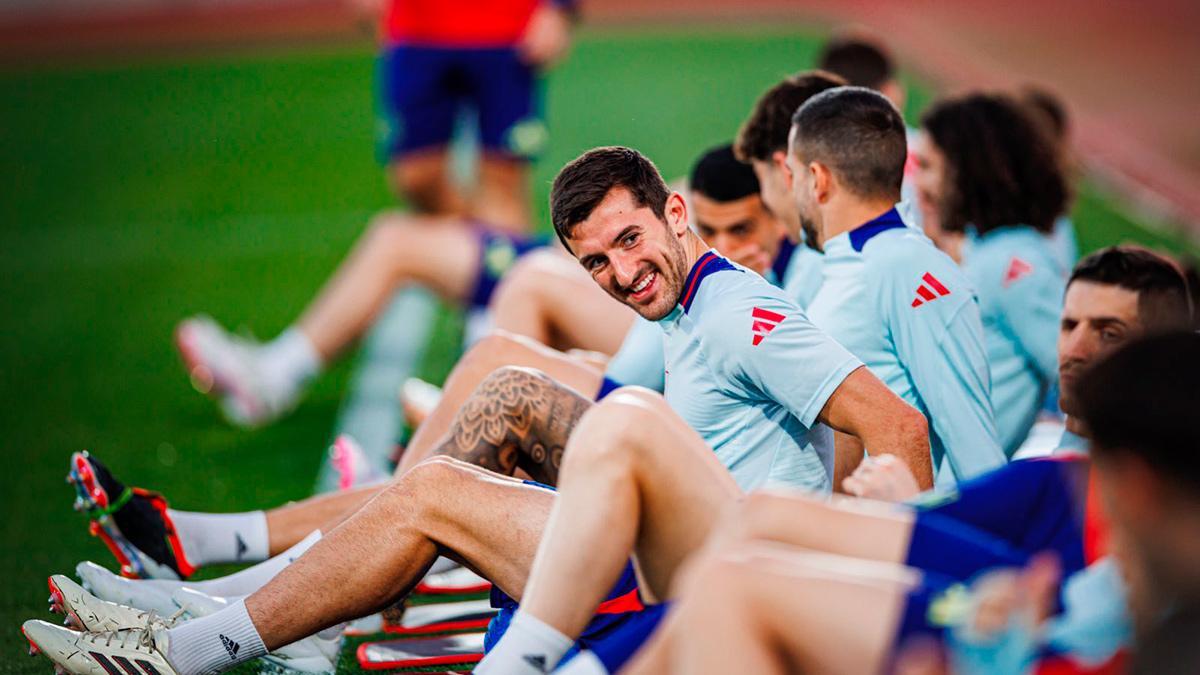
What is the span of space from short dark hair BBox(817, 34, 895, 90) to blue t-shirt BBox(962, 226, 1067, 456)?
1.53m

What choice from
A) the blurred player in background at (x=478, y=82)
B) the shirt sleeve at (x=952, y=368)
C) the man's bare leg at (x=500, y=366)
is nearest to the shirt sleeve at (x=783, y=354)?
the shirt sleeve at (x=952, y=368)

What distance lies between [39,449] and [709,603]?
4.79m

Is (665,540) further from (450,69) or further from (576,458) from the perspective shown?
(450,69)

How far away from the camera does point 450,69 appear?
8641 millimetres

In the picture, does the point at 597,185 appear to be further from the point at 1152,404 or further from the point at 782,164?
the point at 1152,404

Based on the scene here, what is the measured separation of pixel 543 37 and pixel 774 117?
4.21 metres

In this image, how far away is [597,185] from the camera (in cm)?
355

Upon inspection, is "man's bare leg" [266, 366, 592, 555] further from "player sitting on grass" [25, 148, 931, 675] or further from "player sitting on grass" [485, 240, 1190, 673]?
"player sitting on grass" [485, 240, 1190, 673]

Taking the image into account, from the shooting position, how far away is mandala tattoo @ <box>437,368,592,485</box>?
4047 millimetres

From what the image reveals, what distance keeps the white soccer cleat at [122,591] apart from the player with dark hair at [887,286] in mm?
1833

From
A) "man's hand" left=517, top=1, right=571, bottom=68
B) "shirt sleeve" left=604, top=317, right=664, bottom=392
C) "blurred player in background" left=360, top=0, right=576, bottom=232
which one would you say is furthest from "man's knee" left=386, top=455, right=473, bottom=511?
"man's hand" left=517, top=1, right=571, bottom=68

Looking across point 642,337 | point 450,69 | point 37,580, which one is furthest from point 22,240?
point 642,337

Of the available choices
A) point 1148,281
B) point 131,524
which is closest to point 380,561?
point 131,524

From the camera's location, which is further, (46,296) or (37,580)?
(46,296)
